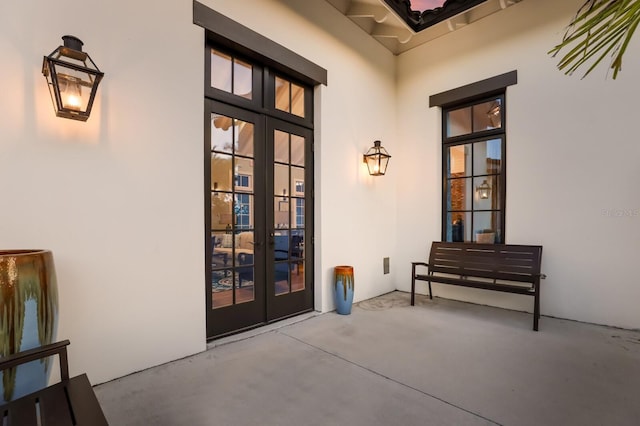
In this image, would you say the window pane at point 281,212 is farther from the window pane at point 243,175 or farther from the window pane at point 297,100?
the window pane at point 297,100

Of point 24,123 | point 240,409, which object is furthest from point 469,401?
point 24,123

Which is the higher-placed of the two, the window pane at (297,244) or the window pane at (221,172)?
the window pane at (221,172)

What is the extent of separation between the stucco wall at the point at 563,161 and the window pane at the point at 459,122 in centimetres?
36

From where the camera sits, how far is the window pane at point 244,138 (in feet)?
10.5

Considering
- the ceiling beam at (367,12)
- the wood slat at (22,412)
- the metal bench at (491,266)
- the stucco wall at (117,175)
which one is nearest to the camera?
the wood slat at (22,412)

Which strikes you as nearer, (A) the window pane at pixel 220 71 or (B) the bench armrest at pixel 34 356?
(B) the bench armrest at pixel 34 356

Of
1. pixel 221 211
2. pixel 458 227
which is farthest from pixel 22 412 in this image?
pixel 458 227

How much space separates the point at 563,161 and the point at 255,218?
3454 mm

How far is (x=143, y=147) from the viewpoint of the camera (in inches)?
97.3

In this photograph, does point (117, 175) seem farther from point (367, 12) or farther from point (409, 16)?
point (409, 16)

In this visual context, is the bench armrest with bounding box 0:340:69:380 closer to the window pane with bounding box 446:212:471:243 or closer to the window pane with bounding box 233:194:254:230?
the window pane with bounding box 233:194:254:230

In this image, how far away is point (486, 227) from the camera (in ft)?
14.1

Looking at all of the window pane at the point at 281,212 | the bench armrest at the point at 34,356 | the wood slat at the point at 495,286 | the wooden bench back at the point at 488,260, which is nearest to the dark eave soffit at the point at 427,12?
the window pane at the point at 281,212

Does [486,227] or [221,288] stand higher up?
[486,227]
